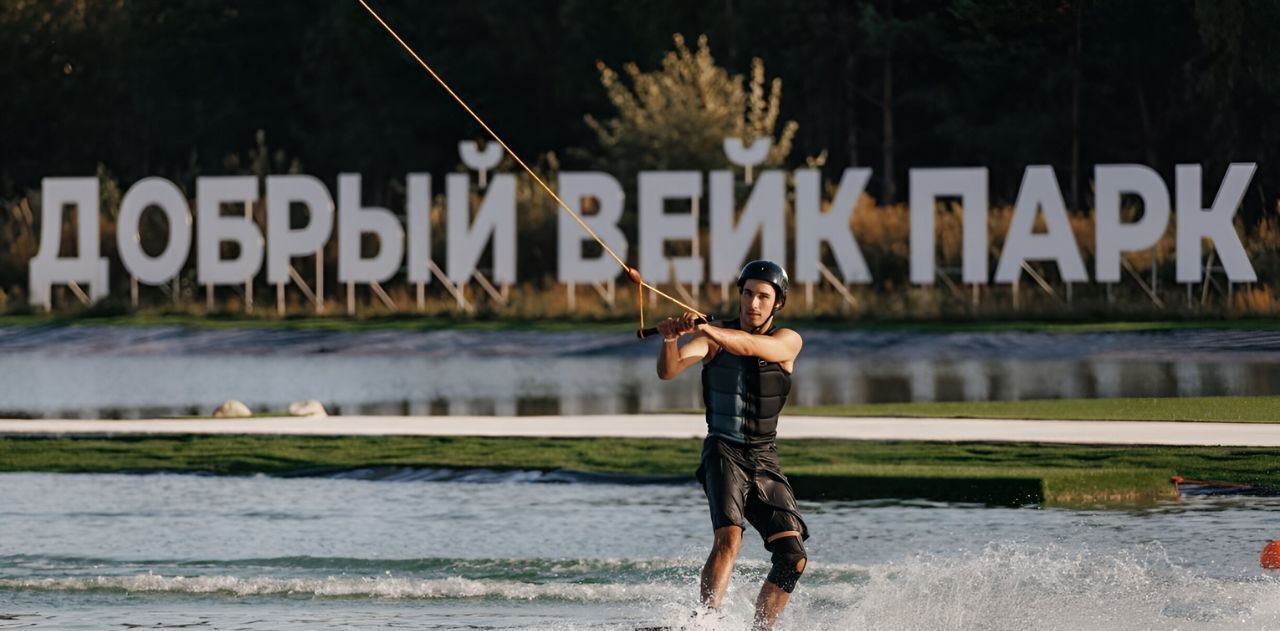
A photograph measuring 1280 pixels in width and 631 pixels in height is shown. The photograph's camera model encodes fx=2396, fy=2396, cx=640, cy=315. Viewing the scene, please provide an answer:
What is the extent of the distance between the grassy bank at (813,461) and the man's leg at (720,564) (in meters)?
7.01

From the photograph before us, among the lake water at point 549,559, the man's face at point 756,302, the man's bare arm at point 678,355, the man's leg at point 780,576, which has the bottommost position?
the lake water at point 549,559

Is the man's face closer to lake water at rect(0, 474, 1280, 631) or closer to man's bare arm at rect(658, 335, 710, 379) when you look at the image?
man's bare arm at rect(658, 335, 710, 379)

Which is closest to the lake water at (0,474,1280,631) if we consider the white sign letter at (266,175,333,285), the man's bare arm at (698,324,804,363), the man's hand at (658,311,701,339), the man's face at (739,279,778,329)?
the man's bare arm at (698,324,804,363)

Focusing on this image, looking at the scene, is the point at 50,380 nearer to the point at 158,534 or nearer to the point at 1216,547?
the point at 158,534

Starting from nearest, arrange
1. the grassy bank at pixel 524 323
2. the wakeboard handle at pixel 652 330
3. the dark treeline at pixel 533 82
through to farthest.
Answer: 1. the wakeboard handle at pixel 652 330
2. the grassy bank at pixel 524 323
3. the dark treeline at pixel 533 82

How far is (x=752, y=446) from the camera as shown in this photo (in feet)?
35.6

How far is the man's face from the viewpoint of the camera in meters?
10.6

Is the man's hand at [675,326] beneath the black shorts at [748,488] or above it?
above

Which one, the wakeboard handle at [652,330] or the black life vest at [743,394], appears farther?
the black life vest at [743,394]

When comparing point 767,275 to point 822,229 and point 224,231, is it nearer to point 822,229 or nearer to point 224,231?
point 822,229

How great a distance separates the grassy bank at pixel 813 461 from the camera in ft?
58.0

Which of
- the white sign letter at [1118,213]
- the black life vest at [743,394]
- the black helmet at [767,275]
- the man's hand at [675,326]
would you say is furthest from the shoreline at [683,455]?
Answer: the white sign letter at [1118,213]

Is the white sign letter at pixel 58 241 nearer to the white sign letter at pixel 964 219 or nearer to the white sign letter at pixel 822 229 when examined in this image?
the white sign letter at pixel 822 229

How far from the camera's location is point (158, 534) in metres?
16.3
